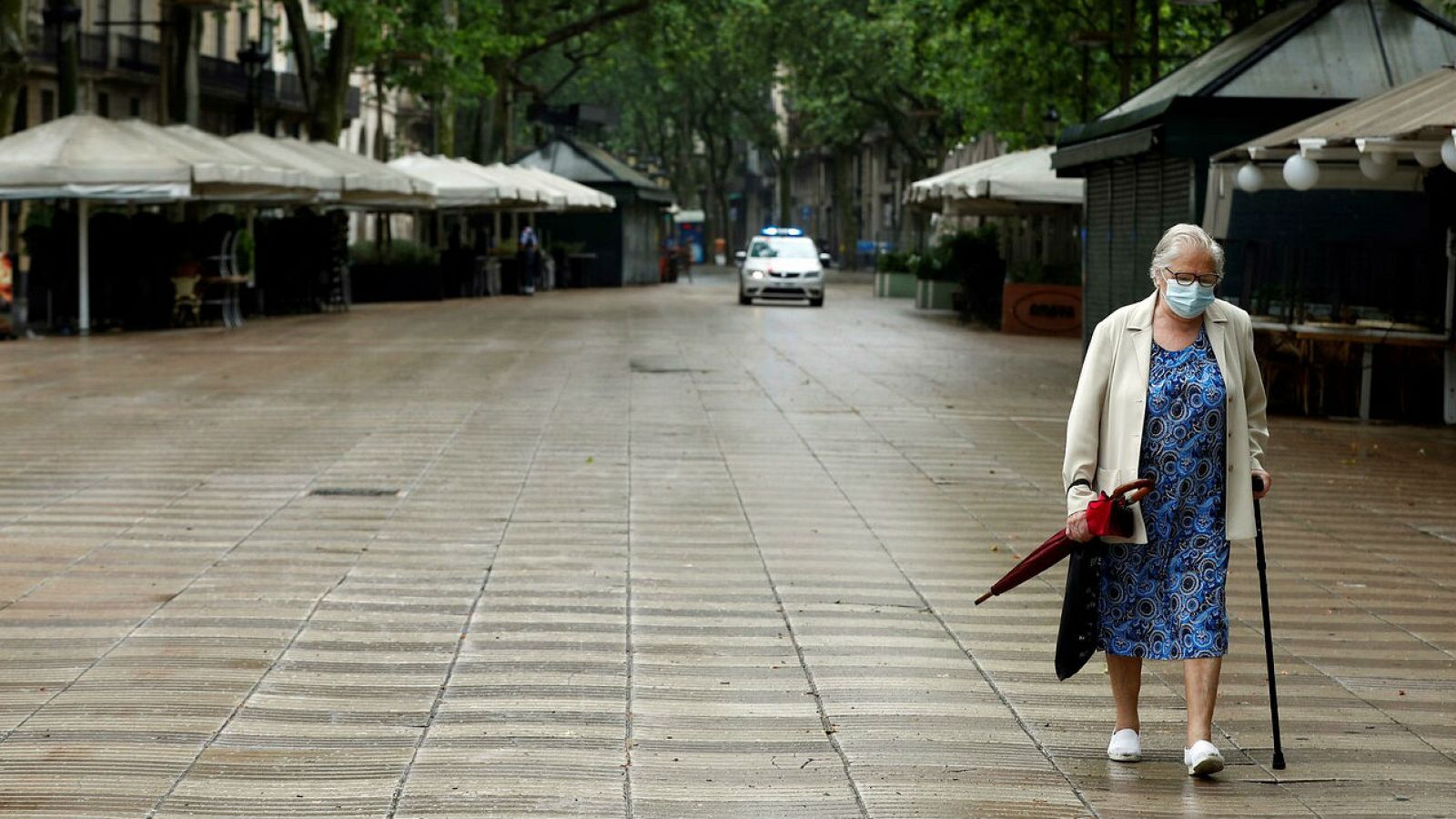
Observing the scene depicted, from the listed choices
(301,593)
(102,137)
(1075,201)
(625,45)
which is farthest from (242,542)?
(625,45)

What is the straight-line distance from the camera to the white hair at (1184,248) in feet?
18.0

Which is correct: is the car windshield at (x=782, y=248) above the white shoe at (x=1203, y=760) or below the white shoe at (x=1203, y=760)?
above

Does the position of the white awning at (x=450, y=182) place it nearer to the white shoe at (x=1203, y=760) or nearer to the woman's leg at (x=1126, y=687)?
the woman's leg at (x=1126, y=687)

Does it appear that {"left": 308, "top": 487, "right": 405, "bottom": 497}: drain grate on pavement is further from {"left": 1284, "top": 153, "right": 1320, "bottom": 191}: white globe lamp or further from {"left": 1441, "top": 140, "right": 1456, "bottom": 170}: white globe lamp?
{"left": 1284, "top": 153, "right": 1320, "bottom": 191}: white globe lamp

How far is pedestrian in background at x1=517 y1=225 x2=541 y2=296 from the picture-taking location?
150 feet

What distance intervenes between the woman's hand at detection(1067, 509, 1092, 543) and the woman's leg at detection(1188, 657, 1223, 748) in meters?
0.42

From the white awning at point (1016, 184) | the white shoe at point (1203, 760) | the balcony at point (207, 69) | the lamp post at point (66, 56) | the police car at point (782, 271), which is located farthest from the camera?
the balcony at point (207, 69)

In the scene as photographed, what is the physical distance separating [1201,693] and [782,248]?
118ft

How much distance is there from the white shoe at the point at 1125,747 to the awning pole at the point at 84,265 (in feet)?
67.7

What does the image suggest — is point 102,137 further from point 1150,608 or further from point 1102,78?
point 1150,608

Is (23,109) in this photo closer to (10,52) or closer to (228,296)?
(228,296)

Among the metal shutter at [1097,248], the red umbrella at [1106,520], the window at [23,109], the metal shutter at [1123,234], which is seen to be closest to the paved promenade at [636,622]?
the red umbrella at [1106,520]

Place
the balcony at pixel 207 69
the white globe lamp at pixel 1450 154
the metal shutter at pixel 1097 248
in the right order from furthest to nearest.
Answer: the balcony at pixel 207 69 < the metal shutter at pixel 1097 248 < the white globe lamp at pixel 1450 154

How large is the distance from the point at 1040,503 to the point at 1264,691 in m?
4.48
